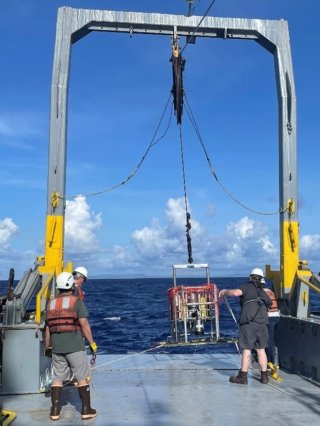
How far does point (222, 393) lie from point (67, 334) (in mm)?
2537

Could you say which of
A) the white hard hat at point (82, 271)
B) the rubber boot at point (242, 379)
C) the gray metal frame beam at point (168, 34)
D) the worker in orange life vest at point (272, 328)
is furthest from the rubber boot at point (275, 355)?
the white hard hat at point (82, 271)

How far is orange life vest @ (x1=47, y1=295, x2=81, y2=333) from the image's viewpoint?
22.2 feet

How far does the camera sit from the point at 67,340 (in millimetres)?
6793

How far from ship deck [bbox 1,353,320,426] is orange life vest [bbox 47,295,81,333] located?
1101mm

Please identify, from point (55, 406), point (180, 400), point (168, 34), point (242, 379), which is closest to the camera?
point (55, 406)

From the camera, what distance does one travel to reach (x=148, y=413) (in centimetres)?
687

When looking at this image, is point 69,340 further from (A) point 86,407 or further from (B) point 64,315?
(A) point 86,407

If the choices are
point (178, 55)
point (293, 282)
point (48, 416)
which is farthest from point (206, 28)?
point (48, 416)

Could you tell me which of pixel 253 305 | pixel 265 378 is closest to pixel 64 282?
pixel 253 305

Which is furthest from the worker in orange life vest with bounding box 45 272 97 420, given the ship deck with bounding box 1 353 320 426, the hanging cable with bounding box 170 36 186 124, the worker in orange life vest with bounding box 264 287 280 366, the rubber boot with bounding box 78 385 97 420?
the hanging cable with bounding box 170 36 186 124

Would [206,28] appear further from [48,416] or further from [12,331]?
[48,416]

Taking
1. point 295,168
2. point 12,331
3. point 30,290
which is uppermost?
point 295,168

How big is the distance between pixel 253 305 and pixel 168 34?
18.0ft

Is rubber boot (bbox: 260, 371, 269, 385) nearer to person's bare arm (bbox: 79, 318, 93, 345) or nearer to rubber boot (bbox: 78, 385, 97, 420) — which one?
rubber boot (bbox: 78, 385, 97, 420)
